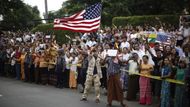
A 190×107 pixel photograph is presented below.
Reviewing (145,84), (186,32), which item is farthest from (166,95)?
(186,32)

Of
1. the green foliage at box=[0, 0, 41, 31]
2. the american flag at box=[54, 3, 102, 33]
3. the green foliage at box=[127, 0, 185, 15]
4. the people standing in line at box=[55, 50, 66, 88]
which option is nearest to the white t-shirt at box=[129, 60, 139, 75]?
the american flag at box=[54, 3, 102, 33]

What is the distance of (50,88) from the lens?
1930 centimetres

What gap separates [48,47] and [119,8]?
18.3 meters

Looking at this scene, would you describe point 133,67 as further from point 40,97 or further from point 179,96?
point 40,97

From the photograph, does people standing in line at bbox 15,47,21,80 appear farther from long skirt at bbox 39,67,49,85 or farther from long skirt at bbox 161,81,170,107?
long skirt at bbox 161,81,170,107

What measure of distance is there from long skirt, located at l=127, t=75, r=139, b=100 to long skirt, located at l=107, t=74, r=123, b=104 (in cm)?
→ 172

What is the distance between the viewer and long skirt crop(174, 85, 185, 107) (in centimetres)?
1312

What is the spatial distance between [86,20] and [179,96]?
253 inches

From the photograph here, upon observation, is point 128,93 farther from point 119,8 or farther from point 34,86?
point 119,8

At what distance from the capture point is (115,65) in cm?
1434

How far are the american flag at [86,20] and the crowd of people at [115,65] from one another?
878 mm

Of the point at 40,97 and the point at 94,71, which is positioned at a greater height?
the point at 94,71

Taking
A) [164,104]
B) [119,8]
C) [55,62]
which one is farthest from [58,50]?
[119,8]

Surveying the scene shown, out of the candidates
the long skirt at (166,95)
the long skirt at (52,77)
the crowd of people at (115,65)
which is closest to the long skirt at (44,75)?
the crowd of people at (115,65)
